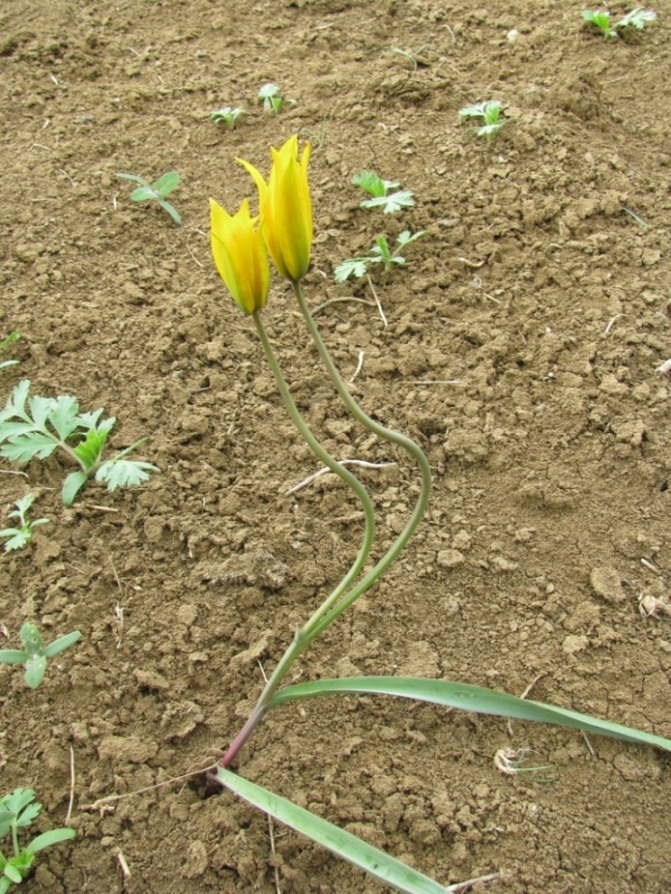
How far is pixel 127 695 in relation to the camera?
1.54 meters

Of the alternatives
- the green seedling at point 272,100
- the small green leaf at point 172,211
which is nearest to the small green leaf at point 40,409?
the small green leaf at point 172,211

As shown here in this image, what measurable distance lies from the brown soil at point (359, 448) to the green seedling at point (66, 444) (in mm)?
71

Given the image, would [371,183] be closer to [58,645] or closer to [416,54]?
[416,54]

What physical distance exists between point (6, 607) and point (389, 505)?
85 centimetres

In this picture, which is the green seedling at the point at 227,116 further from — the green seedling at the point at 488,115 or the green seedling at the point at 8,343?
the green seedling at the point at 8,343

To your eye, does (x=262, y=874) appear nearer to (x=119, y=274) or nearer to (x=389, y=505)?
(x=389, y=505)

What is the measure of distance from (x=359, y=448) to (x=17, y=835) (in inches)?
41.6

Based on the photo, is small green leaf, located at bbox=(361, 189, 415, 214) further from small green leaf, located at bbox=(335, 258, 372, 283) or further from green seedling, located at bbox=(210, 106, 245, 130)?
green seedling, located at bbox=(210, 106, 245, 130)

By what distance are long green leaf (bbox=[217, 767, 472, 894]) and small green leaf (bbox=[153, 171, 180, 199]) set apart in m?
1.76

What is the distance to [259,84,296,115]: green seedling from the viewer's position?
2.77 metres

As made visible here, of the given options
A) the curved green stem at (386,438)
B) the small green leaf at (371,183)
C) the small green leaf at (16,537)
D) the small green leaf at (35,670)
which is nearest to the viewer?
the curved green stem at (386,438)

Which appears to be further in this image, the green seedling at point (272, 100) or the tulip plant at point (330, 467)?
the green seedling at point (272, 100)

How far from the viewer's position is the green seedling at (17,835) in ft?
4.25

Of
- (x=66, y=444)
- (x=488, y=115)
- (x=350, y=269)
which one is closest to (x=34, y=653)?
(x=66, y=444)
